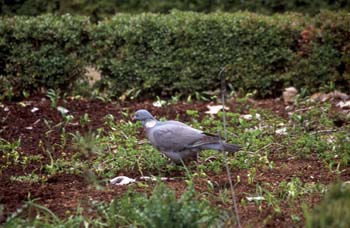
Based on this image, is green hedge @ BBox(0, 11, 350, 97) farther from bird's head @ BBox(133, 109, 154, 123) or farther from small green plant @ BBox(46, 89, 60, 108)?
bird's head @ BBox(133, 109, 154, 123)

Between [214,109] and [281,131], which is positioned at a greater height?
[281,131]

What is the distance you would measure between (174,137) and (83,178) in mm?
751

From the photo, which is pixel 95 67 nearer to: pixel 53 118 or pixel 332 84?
pixel 53 118

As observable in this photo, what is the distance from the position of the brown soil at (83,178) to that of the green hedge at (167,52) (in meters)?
0.51

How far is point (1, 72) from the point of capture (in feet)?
31.9

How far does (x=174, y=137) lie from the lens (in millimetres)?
6297

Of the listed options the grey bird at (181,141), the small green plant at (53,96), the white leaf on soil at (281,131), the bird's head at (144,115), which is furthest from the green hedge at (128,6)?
the grey bird at (181,141)

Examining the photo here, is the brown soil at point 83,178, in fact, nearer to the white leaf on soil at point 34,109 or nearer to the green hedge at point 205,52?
the white leaf on soil at point 34,109

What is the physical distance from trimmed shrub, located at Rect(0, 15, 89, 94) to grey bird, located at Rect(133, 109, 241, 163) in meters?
3.46

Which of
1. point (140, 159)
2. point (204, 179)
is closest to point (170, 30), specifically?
point (140, 159)

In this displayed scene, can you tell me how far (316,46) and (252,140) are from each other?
A: 2.51 meters

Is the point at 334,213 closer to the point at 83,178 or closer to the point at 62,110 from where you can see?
the point at 83,178

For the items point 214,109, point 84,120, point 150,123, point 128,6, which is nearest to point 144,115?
point 150,123

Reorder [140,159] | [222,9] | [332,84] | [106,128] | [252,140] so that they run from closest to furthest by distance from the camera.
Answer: [140,159] < [252,140] < [106,128] < [332,84] < [222,9]
